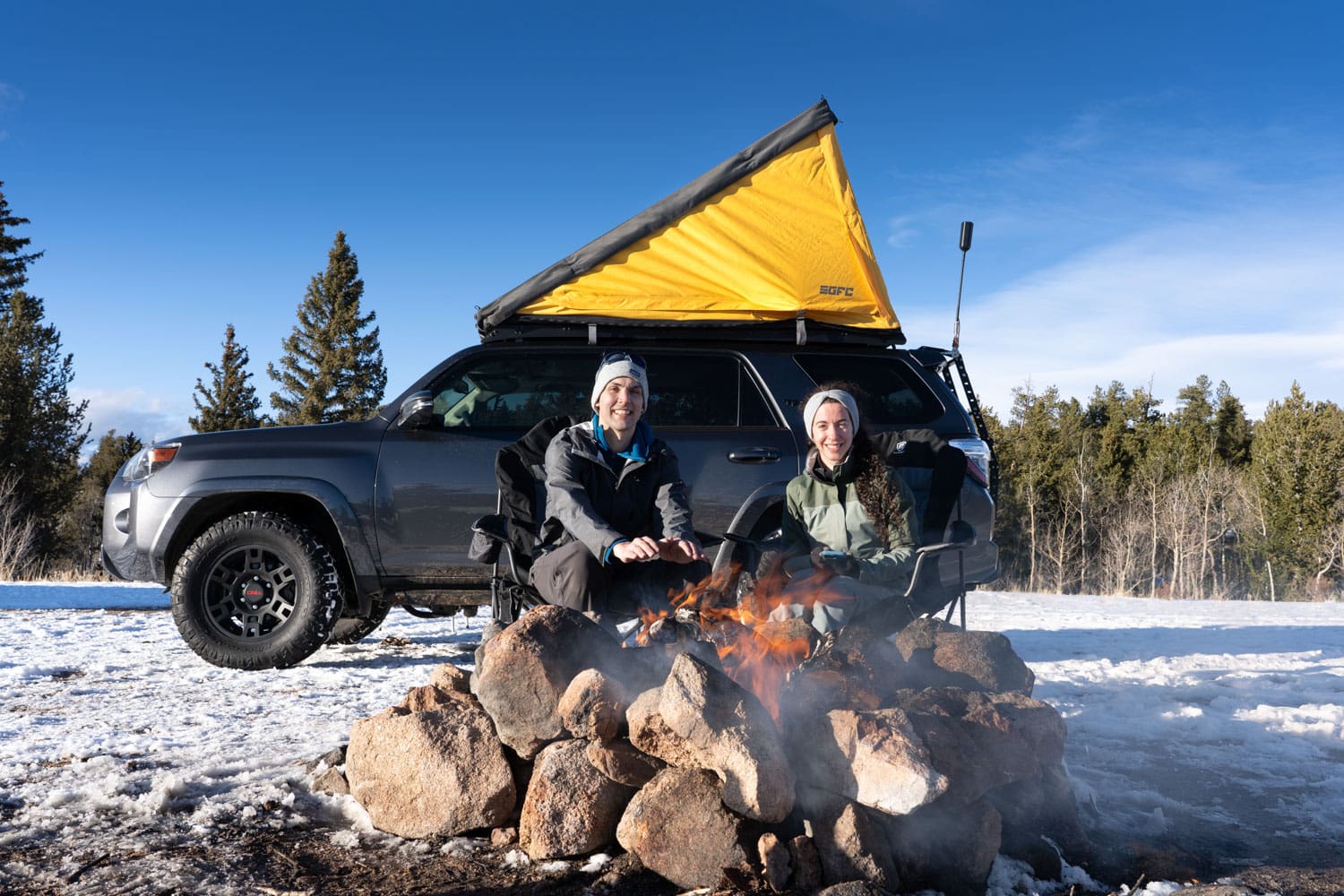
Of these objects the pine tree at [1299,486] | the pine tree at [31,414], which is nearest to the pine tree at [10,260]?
the pine tree at [31,414]

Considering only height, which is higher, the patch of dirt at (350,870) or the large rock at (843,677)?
the large rock at (843,677)

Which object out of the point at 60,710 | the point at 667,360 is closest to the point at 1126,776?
the point at 667,360

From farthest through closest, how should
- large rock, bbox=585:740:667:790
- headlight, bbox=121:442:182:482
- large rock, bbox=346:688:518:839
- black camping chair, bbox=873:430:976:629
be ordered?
1. headlight, bbox=121:442:182:482
2. black camping chair, bbox=873:430:976:629
3. large rock, bbox=346:688:518:839
4. large rock, bbox=585:740:667:790

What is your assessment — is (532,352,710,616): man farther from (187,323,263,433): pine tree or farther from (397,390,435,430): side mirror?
(187,323,263,433): pine tree

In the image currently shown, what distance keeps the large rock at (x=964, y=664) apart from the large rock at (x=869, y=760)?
62 centimetres

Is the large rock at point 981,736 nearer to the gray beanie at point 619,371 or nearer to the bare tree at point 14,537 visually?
the gray beanie at point 619,371

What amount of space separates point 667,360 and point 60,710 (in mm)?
3377

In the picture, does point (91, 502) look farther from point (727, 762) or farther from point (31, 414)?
point (727, 762)

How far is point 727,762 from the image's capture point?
225 centimetres

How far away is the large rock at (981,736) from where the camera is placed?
2355 millimetres

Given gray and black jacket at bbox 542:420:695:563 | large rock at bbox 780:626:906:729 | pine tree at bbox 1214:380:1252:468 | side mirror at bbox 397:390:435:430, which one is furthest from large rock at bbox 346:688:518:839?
pine tree at bbox 1214:380:1252:468

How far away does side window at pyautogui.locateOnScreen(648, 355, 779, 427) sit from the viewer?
5.10 meters

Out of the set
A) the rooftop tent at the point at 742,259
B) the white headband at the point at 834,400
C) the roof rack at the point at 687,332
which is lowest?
the white headband at the point at 834,400

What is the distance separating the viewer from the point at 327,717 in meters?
3.84
